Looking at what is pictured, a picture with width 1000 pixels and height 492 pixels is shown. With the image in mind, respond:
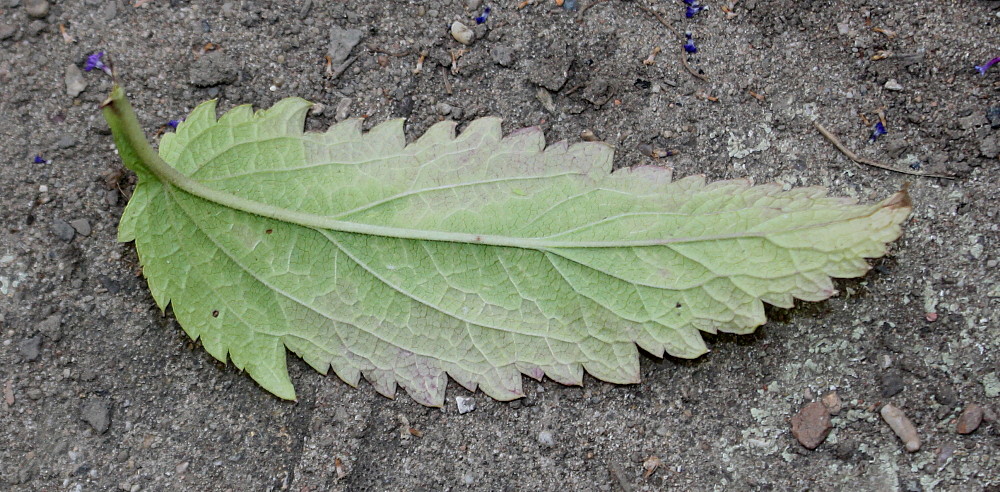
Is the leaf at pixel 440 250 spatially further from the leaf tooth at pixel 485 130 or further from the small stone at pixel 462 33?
the small stone at pixel 462 33

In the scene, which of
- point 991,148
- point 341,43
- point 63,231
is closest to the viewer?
point 991,148

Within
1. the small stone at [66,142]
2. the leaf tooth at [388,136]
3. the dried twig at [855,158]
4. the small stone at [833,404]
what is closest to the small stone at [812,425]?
the small stone at [833,404]

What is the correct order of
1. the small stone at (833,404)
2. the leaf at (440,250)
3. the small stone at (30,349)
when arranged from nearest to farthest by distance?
the leaf at (440,250) < the small stone at (833,404) < the small stone at (30,349)

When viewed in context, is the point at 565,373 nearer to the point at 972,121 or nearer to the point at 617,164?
the point at 617,164

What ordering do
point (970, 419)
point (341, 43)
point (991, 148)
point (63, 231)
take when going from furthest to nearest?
point (341, 43) → point (63, 231) → point (991, 148) → point (970, 419)

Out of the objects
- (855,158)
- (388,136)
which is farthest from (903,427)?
(388,136)
